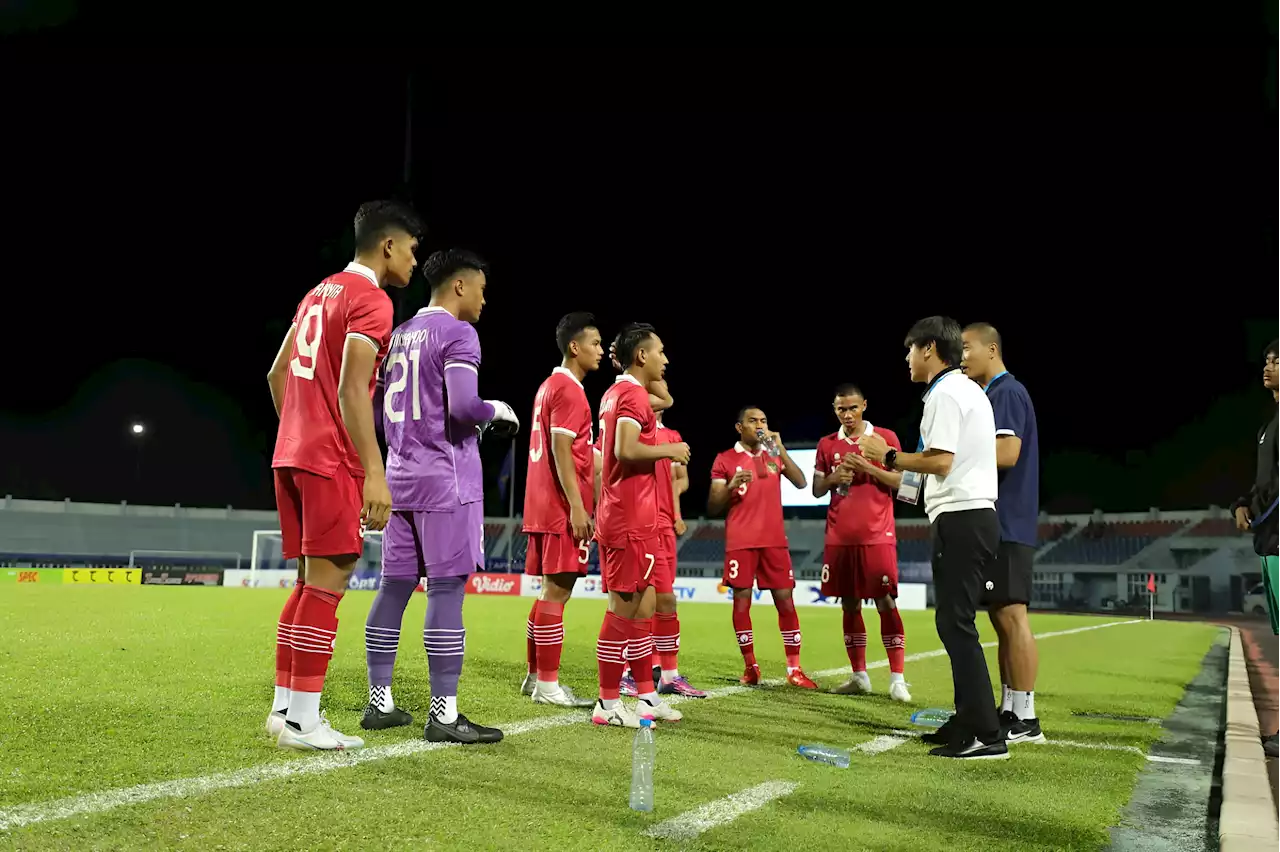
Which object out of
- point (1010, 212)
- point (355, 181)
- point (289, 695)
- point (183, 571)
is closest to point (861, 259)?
point (1010, 212)

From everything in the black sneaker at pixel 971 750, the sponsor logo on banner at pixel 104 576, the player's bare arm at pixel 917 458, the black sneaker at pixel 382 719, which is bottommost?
the sponsor logo on banner at pixel 104 576

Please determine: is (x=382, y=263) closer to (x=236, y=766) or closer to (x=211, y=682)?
(x=236, y=766)

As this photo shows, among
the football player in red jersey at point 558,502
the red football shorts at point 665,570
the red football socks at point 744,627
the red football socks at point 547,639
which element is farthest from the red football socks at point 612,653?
the red football socks at point 744,627

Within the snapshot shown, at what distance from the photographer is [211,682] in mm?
6055

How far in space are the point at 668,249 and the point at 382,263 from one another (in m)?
36.2

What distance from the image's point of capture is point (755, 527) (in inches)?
311

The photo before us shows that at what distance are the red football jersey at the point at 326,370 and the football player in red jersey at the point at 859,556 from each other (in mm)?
3977

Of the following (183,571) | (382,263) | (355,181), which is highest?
(355,181)

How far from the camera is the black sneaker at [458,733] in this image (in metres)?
4.20

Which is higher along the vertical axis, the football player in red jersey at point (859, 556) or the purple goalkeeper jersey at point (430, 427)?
the purple goalkeeper jersey at point (430, 427)

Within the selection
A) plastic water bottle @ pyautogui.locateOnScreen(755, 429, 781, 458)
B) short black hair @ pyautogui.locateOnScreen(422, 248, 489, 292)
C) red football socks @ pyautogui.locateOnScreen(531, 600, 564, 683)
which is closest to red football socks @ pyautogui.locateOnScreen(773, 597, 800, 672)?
plastic water bottle @ pyautogui.locateOnScreen(755, 429, 781, 458)

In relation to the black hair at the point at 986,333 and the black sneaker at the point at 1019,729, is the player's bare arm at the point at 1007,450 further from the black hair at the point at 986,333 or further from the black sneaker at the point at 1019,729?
the black sneaker at the point at 1019,729

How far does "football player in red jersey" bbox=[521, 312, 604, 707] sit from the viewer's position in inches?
225

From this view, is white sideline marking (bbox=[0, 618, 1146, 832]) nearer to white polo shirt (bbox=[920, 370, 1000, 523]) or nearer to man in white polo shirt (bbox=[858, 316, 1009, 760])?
man in white polo shirt (bbox=[858, 316, 1009, 760])
